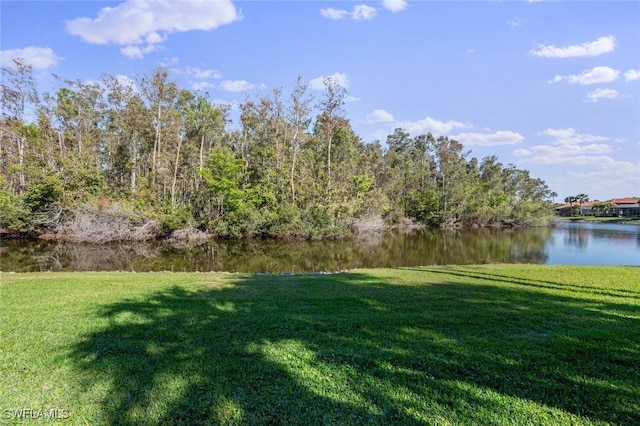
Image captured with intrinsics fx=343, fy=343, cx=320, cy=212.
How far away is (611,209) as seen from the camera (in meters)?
84.1

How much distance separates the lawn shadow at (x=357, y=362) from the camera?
2.84m

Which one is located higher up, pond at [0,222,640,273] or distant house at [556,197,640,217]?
distant house at [556,197,640,217]

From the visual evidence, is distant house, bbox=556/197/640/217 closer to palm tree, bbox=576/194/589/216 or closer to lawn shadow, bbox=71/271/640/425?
palm tree, bbox=576/194/589/216

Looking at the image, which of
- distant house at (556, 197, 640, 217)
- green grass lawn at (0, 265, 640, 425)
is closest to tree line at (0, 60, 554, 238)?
green grass lawn at (0, 265, 640, 425)

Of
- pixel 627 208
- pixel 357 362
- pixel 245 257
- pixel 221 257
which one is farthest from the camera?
pixel 627 208

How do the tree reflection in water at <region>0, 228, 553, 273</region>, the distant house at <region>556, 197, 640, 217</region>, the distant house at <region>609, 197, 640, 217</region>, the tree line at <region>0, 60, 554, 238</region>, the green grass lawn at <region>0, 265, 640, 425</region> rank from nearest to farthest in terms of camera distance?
the green grass lawn at <region>0, 265, 640, 425</region> < the tree reflection in water at <region>0, 228, 553, 273</region> < the tree line at <region>0, 60, 554, 238</region> < the distant house at <region>609, 197, 640, 217</region> < the distant house at <region>556, 197, 640, 217</region>

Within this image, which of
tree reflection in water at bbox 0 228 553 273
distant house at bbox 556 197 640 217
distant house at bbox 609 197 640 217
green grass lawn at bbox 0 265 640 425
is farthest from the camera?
distant house at bbox 556 197 640 217

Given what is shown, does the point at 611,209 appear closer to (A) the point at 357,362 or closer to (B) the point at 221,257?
(B) the point at 221,257

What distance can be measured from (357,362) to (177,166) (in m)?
30.7

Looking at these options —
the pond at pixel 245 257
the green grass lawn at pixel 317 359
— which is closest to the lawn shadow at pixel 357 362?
the green grass lawn at pixel 317 359

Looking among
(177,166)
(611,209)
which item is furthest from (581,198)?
(177,166)

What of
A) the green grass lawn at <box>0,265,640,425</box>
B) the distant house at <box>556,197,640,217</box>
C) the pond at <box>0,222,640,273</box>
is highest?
the distant house at <box>556,197,640,217</box>

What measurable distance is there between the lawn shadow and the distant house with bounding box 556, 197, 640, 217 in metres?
91.9

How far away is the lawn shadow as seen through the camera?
2.84 metres
